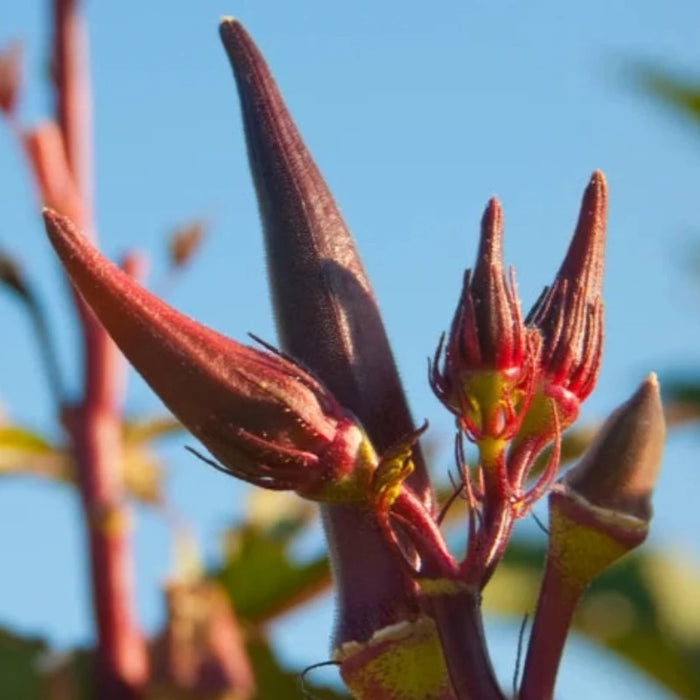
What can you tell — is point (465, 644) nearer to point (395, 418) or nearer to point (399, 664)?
point (399, 664)

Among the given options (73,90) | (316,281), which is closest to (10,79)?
(73,90)

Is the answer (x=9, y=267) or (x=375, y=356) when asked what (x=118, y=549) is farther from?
(x=375, y=356)

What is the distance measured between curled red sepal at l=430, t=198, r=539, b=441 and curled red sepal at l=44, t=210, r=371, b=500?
0.40ft

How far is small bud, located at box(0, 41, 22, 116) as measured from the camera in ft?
11.0

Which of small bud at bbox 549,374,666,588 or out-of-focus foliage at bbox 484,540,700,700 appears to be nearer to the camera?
small bud at bbox 549,374,666,588

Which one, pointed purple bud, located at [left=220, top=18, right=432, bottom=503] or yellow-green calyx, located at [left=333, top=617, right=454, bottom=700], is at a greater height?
pointed purple bud, located at [left=220, top=18, right=432, bottom=503]

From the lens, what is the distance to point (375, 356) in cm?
183

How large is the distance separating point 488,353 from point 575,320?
0.36 feet

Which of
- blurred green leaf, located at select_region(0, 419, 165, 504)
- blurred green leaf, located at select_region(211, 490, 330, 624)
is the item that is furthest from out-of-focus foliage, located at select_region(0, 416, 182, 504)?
blurred green leaf, located at select_region(211, 490, 330, 624)

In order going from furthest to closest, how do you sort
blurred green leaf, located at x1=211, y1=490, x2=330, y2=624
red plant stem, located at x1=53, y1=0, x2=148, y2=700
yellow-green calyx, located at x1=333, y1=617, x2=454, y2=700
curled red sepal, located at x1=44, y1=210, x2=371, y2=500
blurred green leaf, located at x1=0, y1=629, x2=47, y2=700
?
blurred green leaf, located at x1=211, y1=490, x2=330, y2=624
blurred green leaf, located at x1=0, y1=629, x2=47, y2=700
red plant stem, located at x1=53, y1=0, x2=148, y2=700
yellow-green calyx, located at x1=333, y1=617, x2=454, y2=700
curled red sepal, located at x1=44, y1=210, x2=371, y2=500

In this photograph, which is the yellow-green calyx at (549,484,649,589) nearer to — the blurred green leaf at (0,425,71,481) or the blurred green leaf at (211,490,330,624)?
the blurred green leaf at (211,490,330,624)

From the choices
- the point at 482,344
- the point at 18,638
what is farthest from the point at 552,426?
the point at 18,638

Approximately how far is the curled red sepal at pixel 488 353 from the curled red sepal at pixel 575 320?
0.05 meters

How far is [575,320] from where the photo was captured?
1777 millimetres
